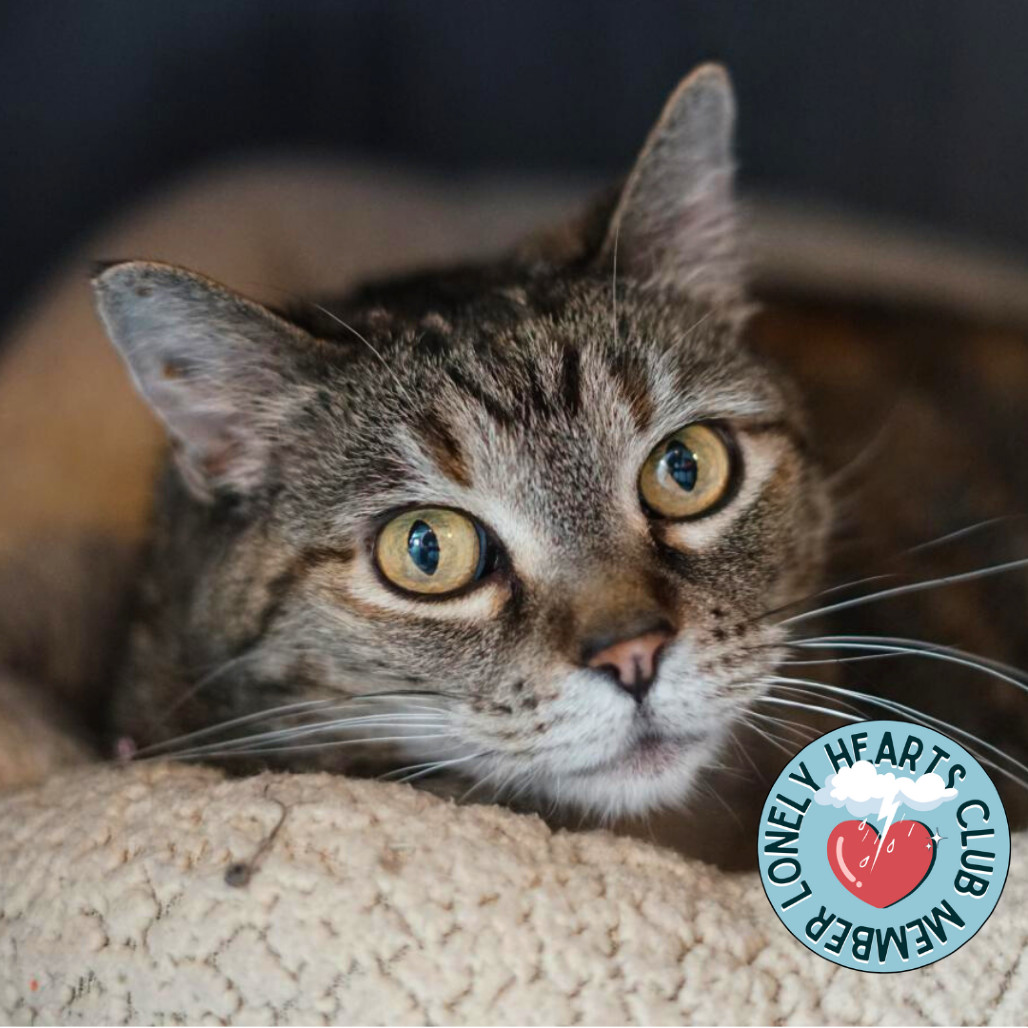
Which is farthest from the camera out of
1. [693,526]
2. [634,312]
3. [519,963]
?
[634,312]

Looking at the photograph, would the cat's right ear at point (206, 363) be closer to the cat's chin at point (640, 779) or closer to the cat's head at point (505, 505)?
the cat's head at point (505, 505)

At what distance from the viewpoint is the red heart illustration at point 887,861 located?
1065 mm

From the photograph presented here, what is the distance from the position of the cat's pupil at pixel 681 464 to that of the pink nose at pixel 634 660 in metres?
0.24

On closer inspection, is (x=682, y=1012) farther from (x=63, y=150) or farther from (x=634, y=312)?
(x=63, y=150)

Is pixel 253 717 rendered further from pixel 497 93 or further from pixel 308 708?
pixel 497 93

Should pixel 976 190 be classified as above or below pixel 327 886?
above

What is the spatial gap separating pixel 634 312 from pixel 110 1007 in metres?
0.91

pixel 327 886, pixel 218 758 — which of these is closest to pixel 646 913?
pixel 327 886

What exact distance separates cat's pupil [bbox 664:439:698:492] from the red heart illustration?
16.0 inches

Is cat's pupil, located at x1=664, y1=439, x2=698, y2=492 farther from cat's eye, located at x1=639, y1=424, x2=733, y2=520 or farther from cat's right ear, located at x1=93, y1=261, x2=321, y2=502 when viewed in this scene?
cat's right ear, located at x1=93, y1=261, x2=321, y2=502

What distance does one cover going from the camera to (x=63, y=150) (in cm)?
253

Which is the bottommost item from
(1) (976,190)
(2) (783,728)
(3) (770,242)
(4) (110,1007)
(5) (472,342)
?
(4) (110,1007)

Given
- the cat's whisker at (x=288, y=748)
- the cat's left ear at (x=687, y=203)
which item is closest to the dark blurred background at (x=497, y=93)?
the cat's left ear at (x=687, y=203)

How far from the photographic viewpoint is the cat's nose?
1.09m
